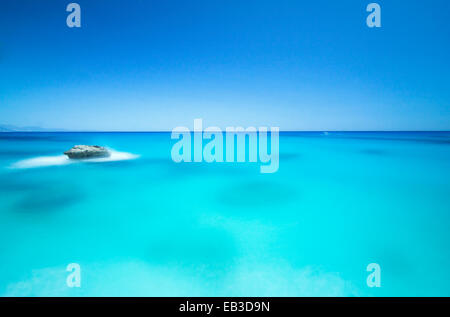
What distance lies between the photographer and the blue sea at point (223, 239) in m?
2.79

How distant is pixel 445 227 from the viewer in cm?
412

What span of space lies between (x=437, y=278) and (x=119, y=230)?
17.5 feet

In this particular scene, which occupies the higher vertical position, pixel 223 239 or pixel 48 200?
pixel 48 200

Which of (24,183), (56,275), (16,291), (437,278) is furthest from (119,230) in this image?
(24,183)

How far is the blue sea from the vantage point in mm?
2789

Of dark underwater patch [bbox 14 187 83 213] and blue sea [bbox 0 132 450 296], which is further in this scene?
dark underwater patch [bbox 14 187 83 213]

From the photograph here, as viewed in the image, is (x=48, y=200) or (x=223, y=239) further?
(x=48, y=200)

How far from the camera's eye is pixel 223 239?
3.82 m

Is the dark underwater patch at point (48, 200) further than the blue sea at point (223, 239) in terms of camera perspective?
Yes

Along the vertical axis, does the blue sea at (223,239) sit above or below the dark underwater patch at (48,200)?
below

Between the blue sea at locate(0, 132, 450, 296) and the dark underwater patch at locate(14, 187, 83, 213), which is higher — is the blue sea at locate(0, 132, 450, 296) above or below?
below
